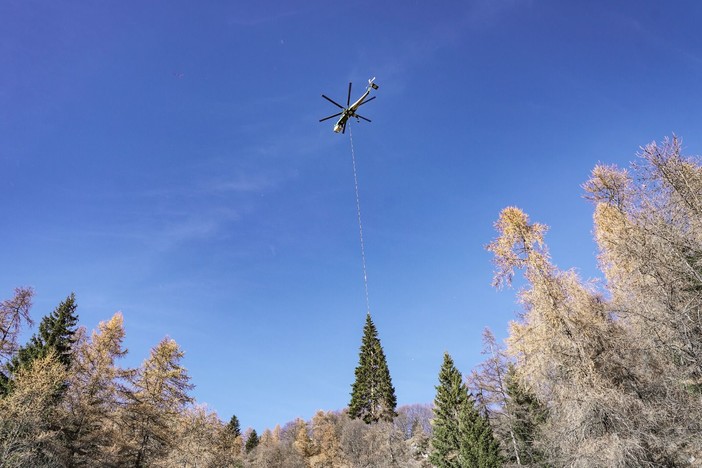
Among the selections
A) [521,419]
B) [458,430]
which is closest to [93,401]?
[458,430]

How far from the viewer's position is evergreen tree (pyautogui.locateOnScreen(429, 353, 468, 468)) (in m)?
30.9

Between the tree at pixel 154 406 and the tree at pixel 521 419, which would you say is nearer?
the tree at pixel 154 406

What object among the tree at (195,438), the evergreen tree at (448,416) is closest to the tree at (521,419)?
the evergreen tree at (448,416)

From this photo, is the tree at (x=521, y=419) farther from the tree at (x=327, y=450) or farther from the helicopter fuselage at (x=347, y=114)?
the tree at (x=327, y=450)

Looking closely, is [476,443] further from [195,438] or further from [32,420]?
[32,420]

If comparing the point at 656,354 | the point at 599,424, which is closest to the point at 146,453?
the point at 599,424

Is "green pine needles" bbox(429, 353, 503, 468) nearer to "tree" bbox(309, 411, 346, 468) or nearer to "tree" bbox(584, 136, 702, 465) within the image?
"tree" bbox(584, 136, 702, 465)

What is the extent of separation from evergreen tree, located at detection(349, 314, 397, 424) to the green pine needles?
11732 millimetres

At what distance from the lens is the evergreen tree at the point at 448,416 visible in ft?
101

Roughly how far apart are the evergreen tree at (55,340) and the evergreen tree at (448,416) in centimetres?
2718

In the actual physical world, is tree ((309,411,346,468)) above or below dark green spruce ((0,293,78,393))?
below

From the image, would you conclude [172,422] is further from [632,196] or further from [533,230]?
[632,196]

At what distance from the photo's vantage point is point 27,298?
2395 centimetres

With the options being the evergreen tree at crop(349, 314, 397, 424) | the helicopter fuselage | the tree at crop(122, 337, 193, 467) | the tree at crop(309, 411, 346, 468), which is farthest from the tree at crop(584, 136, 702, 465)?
the tree at crop(309, 411, 346, 468)
